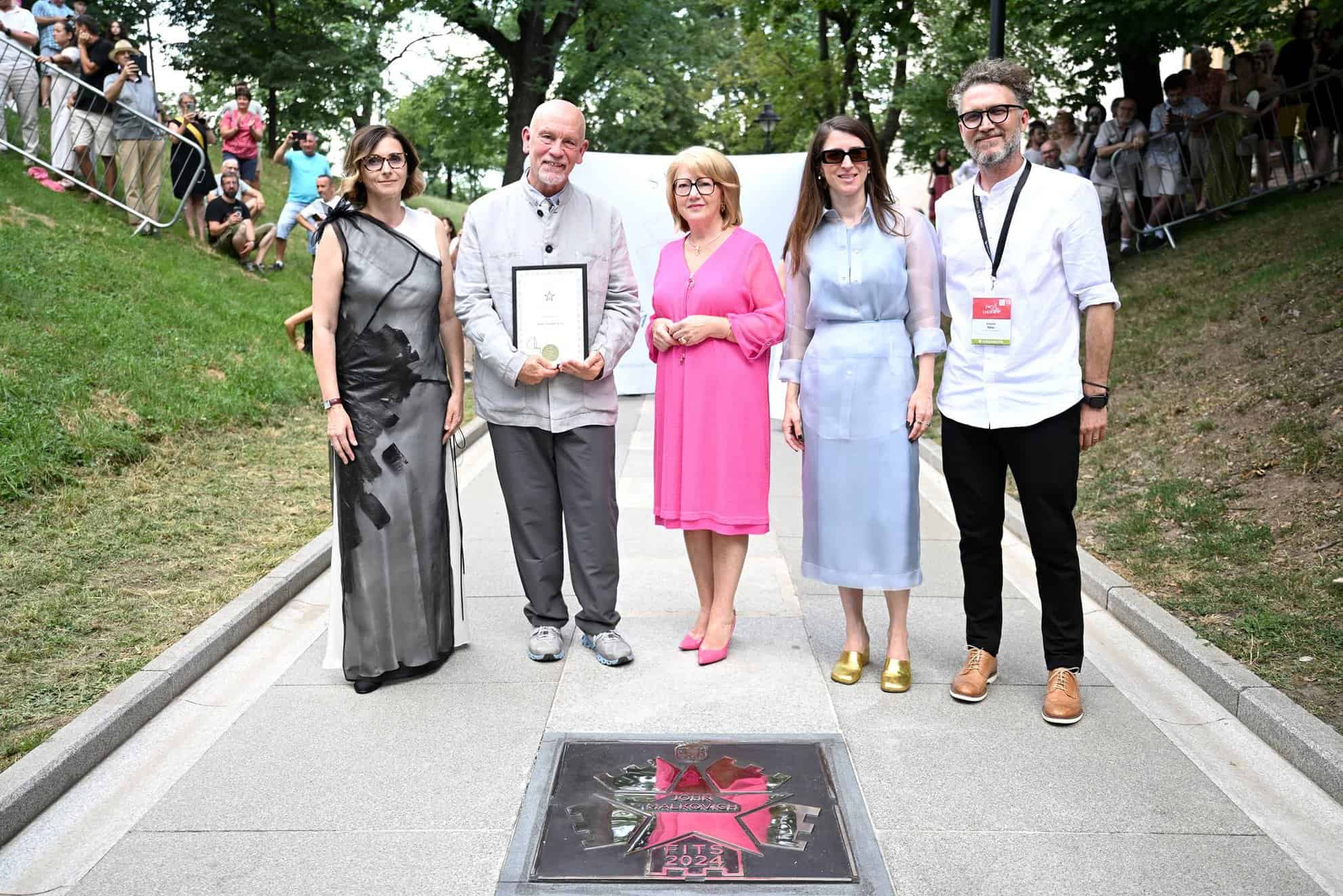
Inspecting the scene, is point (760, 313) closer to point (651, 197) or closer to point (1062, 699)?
point (1062, 699)

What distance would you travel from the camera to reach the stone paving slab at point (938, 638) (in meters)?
5.09

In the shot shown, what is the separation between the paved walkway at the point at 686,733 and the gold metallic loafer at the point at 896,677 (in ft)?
0.12

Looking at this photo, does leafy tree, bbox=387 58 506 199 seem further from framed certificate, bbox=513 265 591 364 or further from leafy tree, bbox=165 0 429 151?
framed certificate, bbox=513 265 591 364

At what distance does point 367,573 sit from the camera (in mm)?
4930

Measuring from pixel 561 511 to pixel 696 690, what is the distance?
1.00 metres

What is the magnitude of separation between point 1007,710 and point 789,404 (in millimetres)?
1426

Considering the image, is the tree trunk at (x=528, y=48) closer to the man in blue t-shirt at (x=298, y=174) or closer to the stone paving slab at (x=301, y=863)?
the man in blue t-shirt at (x=298, y=174)

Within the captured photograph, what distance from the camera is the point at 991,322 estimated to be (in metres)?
4.40

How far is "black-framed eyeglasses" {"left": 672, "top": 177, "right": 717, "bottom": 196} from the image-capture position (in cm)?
485

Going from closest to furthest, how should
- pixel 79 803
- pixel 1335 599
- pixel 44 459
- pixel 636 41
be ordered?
1. pixel 79 803
2. pixel 1335 599
3. pixel 44 459
4. pixel 636 41

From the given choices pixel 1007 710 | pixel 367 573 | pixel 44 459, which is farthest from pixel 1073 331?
pixel 44 459

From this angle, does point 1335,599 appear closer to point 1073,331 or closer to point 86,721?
point 1073,331

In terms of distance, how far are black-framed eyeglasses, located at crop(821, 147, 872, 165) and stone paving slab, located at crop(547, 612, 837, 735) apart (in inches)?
79.5

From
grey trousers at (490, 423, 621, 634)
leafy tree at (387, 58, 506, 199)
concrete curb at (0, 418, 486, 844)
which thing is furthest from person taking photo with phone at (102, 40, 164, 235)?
leafy tree at (387, 58, 506, 199)
